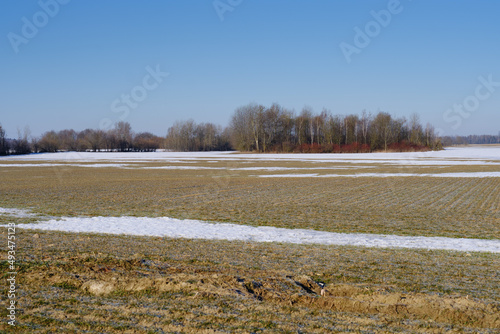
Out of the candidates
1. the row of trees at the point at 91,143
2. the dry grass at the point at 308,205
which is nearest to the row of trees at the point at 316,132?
the row of trees at the point at 91,143

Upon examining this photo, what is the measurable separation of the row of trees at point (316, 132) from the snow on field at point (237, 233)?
368 feet

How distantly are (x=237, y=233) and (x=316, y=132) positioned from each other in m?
131

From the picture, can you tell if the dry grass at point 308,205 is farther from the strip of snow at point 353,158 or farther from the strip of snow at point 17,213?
the strip of snow at point 353,158

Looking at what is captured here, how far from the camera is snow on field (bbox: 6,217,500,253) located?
13016mm

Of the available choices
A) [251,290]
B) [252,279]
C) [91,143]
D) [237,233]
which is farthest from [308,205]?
[91,143]

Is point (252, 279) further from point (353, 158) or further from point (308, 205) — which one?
point (353, 158)

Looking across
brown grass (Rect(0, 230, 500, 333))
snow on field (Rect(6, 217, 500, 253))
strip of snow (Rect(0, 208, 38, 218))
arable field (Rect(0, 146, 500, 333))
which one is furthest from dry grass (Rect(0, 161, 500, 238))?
brown grass (Rect(0, 230, 500, 333))

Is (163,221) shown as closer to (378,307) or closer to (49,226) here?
(49,226)

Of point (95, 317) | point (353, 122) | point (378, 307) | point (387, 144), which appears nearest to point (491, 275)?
point (378, 307)

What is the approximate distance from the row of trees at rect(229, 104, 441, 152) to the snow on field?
112 m

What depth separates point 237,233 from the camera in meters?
14.6

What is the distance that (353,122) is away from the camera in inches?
5620

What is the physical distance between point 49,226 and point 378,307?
40.2 feet

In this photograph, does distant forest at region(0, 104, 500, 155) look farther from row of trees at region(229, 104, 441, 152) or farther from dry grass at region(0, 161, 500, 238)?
dry grass at region(0, 161, 500, 238)
